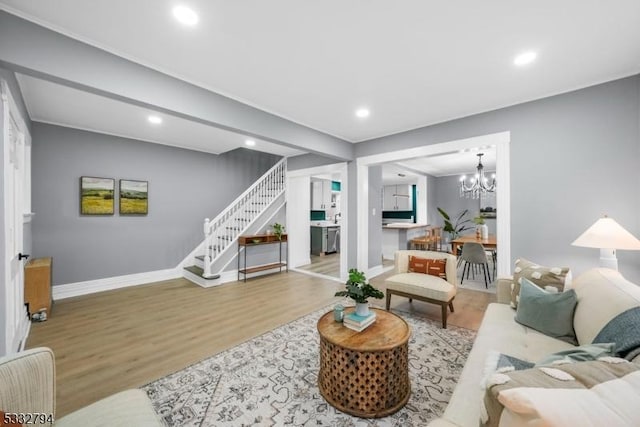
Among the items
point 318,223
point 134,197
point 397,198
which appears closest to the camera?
point 134,197

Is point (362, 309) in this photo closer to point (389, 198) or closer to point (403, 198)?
point (403, 198)

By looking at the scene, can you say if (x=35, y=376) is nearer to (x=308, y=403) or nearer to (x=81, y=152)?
(x=308, y=403)

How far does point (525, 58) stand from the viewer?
2.28m

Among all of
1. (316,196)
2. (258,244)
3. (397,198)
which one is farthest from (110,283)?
(397,198)

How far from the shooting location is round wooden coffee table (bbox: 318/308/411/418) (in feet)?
5.54

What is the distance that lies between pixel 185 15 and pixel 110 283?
459cm

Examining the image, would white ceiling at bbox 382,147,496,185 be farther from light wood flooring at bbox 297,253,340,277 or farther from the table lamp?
the table lamp

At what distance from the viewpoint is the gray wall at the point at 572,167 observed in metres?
2.55

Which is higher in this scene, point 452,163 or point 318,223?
point 452,163

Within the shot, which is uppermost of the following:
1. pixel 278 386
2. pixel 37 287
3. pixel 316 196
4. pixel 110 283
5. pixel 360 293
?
pixel 316 196

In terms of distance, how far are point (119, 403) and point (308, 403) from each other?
1.14 m

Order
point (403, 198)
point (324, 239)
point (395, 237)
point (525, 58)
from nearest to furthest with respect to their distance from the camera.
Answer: point (525, 58) < point (395, 237) < point (324, 239) < point (403, 198)

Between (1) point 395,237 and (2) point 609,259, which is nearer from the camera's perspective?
(2) point 609,259

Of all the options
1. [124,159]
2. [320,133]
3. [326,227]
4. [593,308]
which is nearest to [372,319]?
[593,308]
